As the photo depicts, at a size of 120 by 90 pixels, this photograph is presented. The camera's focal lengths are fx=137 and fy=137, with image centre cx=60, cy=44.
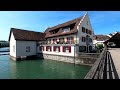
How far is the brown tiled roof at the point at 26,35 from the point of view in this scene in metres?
Result: 21.1

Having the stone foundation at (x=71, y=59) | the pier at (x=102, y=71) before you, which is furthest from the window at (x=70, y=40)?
the pier at (x=102, y=71)

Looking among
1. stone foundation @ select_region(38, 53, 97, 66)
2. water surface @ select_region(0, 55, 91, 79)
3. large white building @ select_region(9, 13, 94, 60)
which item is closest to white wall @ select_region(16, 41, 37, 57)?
large white building @ select_region(9, 13, 94, 60)

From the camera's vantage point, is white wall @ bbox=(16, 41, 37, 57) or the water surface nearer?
the water surface

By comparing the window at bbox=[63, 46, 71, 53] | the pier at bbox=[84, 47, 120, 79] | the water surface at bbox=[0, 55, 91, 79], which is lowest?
the water surface at bbox=[0, 55, 91, 79]

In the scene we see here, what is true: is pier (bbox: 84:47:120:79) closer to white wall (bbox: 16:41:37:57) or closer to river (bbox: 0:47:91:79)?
river (bbox: 0:47:91:79)

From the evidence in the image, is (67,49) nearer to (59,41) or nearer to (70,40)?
(70,40)

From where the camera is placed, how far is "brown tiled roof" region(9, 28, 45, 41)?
21064 millimetres

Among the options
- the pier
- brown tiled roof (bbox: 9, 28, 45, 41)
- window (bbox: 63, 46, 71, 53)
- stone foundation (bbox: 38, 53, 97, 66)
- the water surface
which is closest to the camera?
the pier

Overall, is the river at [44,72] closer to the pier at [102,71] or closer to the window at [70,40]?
the pier at [102,71]

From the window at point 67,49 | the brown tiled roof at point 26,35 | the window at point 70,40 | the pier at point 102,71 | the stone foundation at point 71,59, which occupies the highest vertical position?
the brown tiled roof at point 26,35
